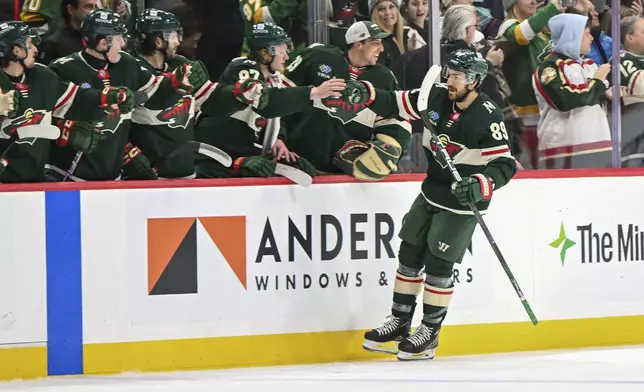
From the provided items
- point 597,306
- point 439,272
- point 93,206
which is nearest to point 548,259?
point 597,306

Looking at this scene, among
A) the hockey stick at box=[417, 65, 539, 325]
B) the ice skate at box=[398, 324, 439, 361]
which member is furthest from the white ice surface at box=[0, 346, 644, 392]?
the hockey stick at box=[417, 65, 539, 325]

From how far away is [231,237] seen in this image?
16.8 feet

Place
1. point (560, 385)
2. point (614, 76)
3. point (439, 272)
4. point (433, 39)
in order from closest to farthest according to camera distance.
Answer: point (560, 385)
point (439, 272)
point (433, 39)
point (614, 76)

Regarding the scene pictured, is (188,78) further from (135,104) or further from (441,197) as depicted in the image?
(441,197)

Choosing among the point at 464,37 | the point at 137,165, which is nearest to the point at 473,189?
the point at 464,37

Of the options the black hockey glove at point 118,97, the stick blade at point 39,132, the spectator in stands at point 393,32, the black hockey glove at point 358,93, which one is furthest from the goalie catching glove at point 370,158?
the stick blade at point 39,132

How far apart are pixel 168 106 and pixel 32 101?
54 cm

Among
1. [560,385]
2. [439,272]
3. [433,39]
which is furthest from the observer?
[433,39]

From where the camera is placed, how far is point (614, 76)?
6.04 metres

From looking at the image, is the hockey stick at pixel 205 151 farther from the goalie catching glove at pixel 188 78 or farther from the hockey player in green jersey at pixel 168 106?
the goalie catching glove at pixel 188 78

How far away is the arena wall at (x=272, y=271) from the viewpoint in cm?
486

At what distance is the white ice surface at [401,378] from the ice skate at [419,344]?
4 centimetres

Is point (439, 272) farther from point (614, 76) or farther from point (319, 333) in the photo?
point (614, 76)

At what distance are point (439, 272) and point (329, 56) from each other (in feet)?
3.21
